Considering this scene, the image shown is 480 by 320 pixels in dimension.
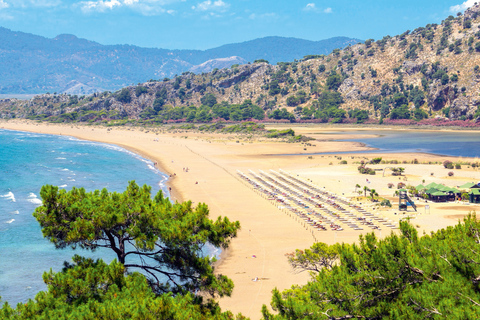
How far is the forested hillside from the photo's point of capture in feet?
489

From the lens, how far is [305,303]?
42.2 ft

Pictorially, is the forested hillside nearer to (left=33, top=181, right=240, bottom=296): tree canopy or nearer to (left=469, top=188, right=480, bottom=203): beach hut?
(left=469, top=188, right=480, bottom=203): beach hut

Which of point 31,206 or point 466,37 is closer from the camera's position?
point 31,206

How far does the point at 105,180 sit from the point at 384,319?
48.0m

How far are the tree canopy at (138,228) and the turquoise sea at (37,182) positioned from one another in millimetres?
11296

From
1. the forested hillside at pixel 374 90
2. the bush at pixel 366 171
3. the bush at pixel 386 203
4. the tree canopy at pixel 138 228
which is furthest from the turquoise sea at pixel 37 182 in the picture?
the forested hillside at pixel 374 90

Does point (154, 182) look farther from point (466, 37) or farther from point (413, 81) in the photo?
point (466, 37)

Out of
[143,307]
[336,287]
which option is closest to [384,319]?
[336,287]

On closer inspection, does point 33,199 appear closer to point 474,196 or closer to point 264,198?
point 264,198

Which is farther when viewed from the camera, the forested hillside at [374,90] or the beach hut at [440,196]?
the forested hillside at [374,90]

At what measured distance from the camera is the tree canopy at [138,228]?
13.8 metres

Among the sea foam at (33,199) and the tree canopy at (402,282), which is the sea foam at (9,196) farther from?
the tree canopy at (402,282)

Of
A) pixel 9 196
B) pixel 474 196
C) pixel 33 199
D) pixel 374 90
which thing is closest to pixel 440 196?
pixel 474 196

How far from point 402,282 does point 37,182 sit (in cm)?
5066
